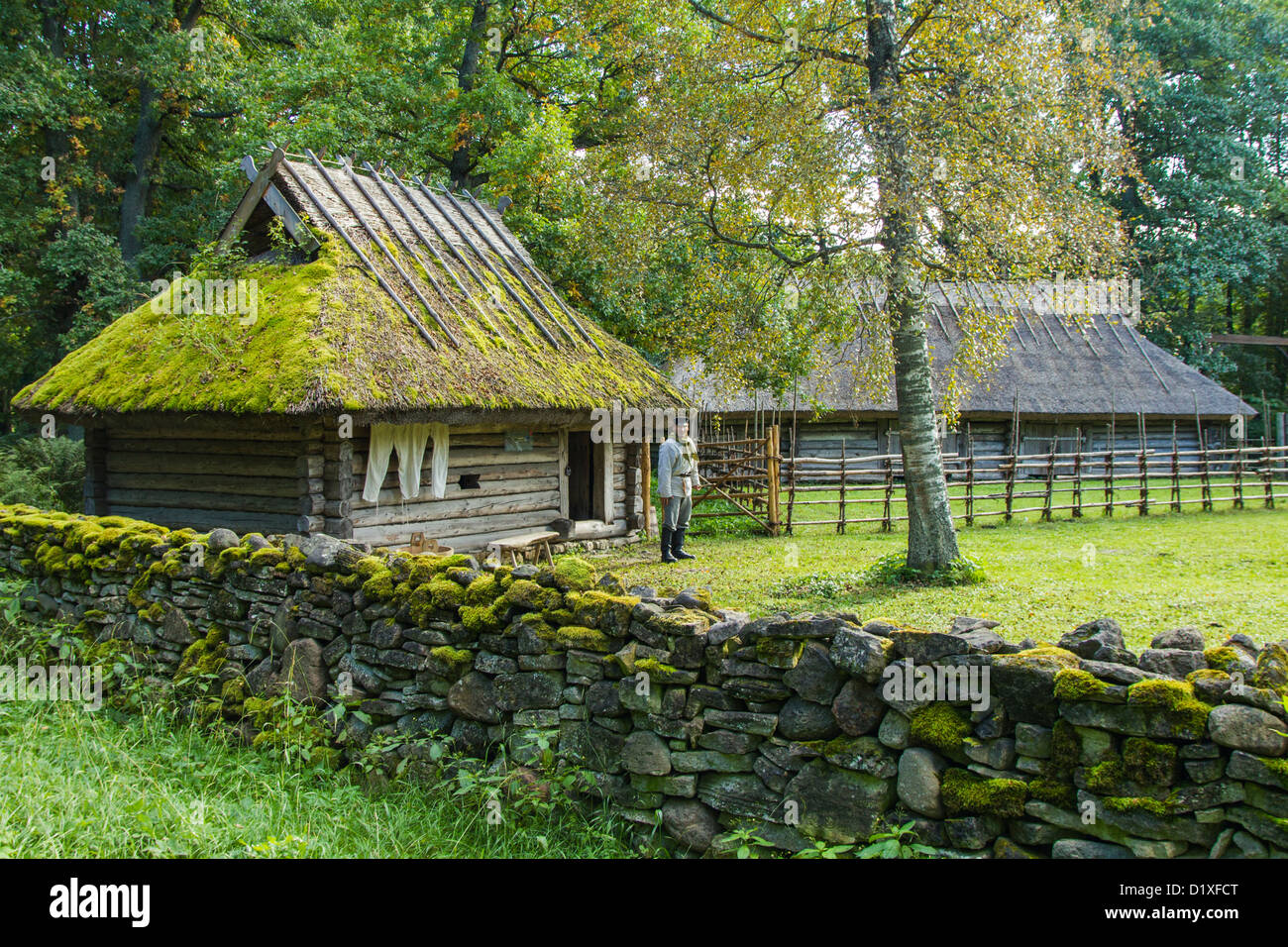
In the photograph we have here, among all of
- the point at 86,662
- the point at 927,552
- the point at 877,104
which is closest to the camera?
the point at 86,662

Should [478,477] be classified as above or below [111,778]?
above

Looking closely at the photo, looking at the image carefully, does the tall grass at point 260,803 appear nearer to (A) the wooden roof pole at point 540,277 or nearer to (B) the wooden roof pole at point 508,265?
(B) the wooden roof pole at point 508,265

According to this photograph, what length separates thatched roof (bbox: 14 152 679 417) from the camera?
9398 mm

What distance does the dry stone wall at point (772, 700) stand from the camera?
3131 mm

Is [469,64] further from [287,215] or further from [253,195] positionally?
[287,215]

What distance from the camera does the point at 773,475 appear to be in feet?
47.0

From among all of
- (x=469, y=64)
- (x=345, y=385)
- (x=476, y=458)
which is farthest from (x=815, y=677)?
(x=469, y=64)

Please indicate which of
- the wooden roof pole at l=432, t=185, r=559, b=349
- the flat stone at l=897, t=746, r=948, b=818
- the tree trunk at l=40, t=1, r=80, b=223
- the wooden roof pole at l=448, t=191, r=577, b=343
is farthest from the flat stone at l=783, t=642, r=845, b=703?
the tree trunk at l=40, t=1, r=80, b=223

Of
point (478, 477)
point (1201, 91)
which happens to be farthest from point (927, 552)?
point (1201, 91)

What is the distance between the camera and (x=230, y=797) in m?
4.83

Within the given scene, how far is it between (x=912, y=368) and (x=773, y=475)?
183 inches

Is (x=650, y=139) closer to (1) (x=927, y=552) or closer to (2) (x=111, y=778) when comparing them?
(1) (x=927, y=552)

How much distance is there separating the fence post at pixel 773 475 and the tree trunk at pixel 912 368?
13.6 feet

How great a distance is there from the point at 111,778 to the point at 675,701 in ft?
10.1
